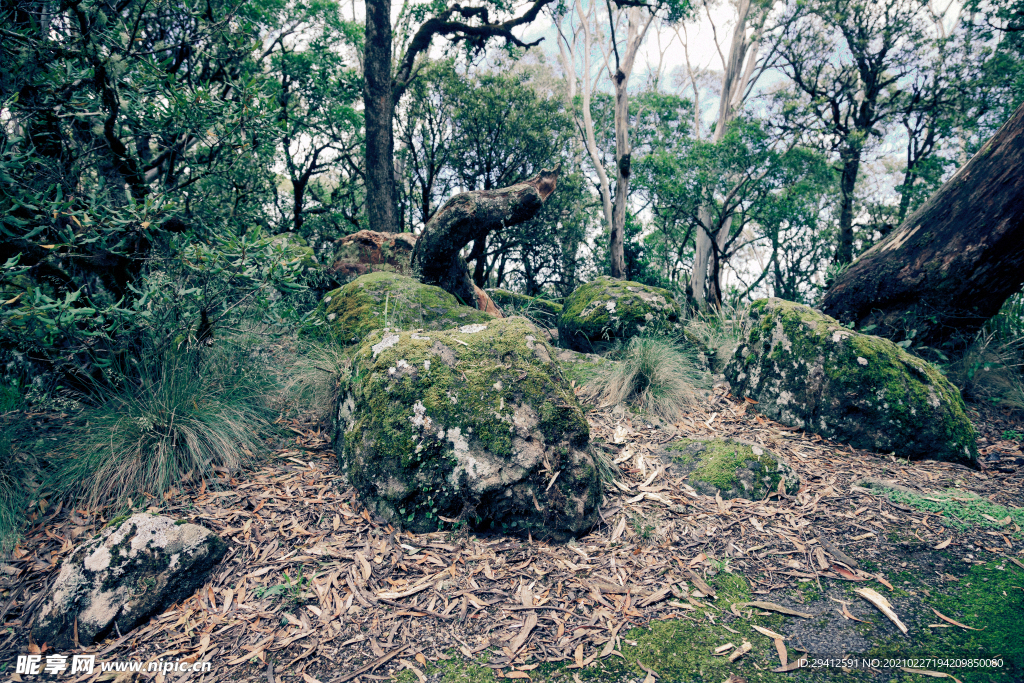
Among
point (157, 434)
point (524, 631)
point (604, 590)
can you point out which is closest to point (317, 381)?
point (157, 434)

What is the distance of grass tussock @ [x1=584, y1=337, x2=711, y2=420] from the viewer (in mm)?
4469

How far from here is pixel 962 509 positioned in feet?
9.46

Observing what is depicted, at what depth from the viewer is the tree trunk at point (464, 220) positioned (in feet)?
16.1

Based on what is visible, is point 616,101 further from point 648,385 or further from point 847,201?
point 648,385

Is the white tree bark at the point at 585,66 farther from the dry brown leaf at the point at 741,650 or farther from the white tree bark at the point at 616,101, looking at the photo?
the dry brown leaf at the point at 741,650

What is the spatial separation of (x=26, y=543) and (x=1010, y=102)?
14.9 meters

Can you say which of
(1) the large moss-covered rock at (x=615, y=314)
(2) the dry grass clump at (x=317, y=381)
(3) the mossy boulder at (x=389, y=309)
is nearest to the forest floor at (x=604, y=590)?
(2) the dry grass clump at (x=317, y=381)

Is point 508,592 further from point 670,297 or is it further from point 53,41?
point 670,297

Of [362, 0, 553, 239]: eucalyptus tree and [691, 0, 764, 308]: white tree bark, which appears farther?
[691, 0, 764, 308]: white tree bark

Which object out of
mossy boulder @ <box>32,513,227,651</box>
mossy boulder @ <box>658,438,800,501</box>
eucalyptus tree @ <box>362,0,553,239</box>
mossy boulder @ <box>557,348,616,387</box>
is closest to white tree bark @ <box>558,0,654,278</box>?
eucalyptus tree @ <box>362,0,553,239</box>

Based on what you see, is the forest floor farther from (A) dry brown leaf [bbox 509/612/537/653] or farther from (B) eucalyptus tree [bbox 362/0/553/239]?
(B) eucalyptus tree [bbox 362/0/553/239]

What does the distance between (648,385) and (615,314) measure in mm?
1651

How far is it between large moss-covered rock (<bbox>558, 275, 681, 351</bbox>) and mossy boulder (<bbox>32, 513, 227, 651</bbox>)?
4788 mm

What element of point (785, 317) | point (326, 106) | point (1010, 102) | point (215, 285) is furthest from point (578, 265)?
point (215, 285)
